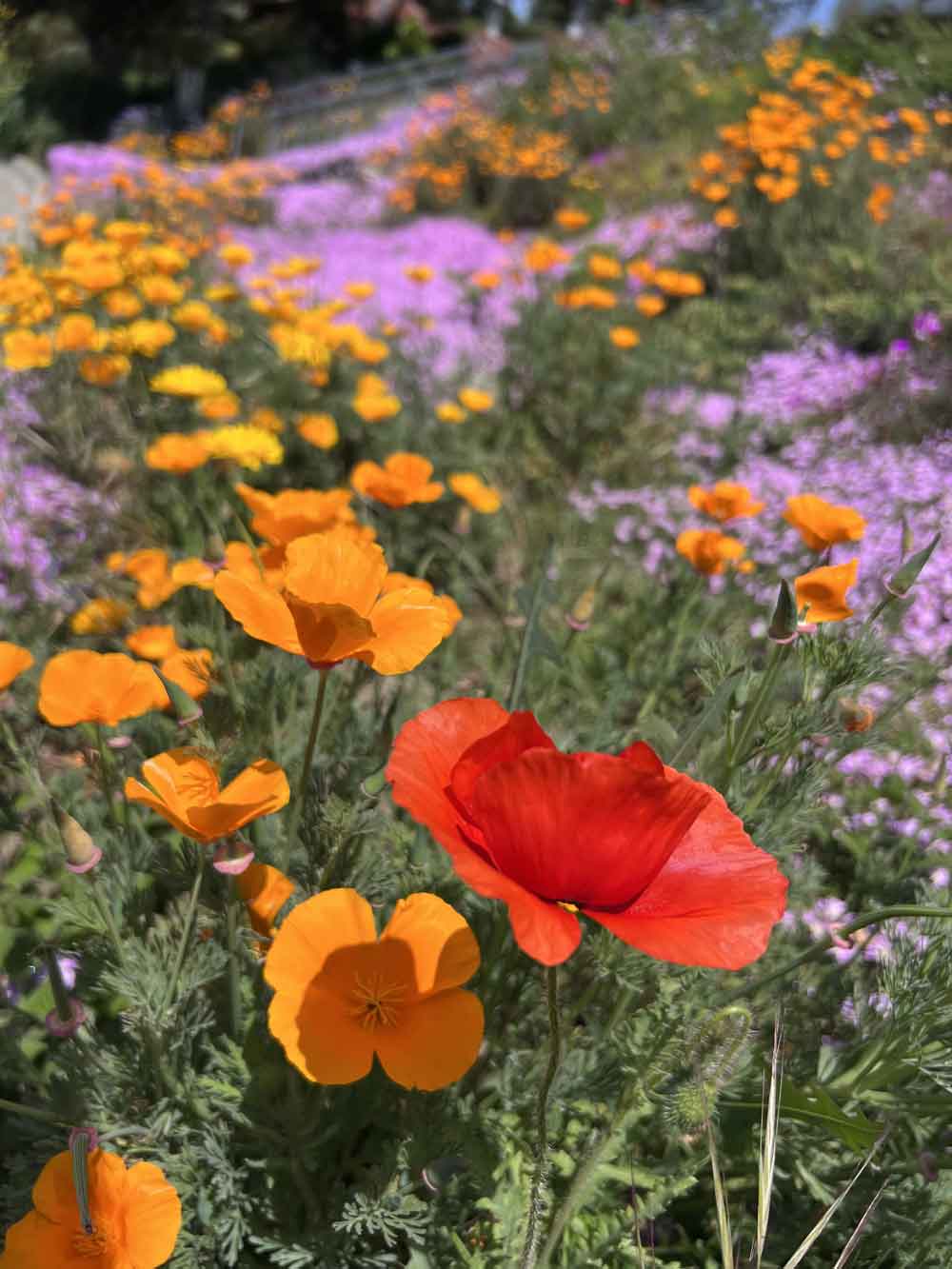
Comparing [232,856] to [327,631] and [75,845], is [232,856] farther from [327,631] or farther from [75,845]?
[327,631]

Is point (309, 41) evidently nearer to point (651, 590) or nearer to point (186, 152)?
point (186, 152)

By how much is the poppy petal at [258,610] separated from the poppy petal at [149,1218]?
0.58 meters

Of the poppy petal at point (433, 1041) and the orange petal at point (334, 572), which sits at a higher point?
the orange petal at point (334, 572)

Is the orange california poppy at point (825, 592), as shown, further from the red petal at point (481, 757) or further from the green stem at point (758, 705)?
the red petal at point (481, 757)

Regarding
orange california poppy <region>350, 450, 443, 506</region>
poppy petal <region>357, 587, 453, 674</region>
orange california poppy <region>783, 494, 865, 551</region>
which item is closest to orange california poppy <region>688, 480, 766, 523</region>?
orange california poppy <region>783, 494, 865, 551</region>

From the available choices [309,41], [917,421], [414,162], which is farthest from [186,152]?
[309,41]

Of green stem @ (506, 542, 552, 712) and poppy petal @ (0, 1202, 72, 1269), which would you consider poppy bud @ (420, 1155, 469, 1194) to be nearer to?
poppy petal @ (0, 1202, 72, 1269)

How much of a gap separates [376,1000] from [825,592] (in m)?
0.82

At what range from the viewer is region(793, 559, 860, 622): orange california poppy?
3.80ft

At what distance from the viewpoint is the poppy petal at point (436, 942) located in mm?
840

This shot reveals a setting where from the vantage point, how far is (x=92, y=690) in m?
1.13

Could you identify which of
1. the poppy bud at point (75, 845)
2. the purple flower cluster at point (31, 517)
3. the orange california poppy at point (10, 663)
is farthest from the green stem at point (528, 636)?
the purple flower cluster at point (31, 517)

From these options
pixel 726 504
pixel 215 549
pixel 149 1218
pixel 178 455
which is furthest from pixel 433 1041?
pixel 178 455

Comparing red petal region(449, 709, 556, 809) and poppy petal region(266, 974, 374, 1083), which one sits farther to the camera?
poppy petal region(266, 974, 374, 1083)
